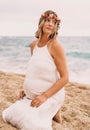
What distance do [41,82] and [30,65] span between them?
0.20 metres

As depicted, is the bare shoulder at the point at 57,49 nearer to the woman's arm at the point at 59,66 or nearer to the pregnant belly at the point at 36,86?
the woman's arm at the point at 59,66

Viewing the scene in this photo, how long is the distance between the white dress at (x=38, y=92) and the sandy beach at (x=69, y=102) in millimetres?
129

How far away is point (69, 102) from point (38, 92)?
1.37 m

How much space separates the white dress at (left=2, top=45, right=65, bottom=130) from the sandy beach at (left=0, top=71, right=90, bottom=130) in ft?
0.42

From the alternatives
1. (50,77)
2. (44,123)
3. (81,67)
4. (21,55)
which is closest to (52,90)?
(50,77)

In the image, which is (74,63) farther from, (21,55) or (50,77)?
(50,77)

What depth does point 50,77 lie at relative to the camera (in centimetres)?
302

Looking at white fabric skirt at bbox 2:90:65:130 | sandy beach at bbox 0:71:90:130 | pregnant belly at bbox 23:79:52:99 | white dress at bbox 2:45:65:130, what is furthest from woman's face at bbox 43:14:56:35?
sandy beach at bbox 0:71:90:130

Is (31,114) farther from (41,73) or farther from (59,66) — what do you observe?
(59,66)

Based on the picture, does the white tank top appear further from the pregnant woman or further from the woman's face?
the woman's face

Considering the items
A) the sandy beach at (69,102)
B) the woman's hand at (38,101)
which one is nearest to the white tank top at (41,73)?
the woman's hand at (38,101)

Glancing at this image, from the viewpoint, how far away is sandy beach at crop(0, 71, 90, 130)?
11.3ft

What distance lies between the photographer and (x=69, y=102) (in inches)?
171

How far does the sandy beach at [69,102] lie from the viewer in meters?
3.45
